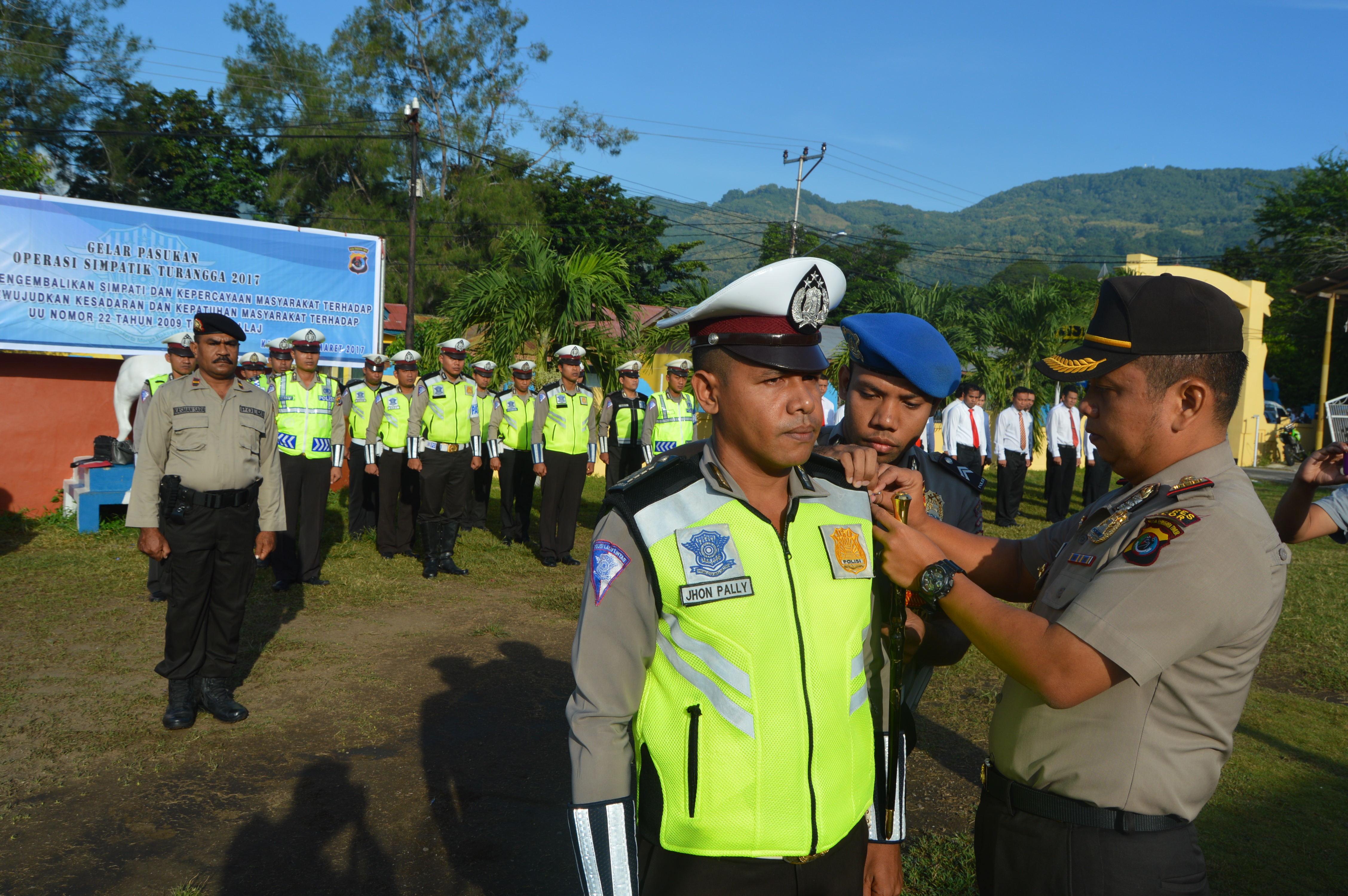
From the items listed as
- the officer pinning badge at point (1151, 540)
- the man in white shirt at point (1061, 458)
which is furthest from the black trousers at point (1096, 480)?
the officer pinning badge at point (1151, 540)

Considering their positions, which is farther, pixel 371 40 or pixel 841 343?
pixel 371 40

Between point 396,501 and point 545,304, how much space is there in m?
4.16

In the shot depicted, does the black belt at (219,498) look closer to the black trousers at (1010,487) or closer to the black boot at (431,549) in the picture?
the black boot at (431,549)

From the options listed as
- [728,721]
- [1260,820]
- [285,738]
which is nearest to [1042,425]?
[1260,820]

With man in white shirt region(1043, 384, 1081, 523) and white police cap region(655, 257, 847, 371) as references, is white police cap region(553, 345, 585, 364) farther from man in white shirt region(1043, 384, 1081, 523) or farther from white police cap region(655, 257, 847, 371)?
white police cap region(655, 257, 847, 371)

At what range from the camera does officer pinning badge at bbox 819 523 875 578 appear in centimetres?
182

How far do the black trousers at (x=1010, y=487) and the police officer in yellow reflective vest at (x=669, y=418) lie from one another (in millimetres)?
4946

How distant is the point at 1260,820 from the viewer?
409 cm

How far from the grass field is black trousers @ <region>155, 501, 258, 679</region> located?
0.38m

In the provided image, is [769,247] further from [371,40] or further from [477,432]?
[477,432]

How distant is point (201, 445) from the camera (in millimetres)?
4996

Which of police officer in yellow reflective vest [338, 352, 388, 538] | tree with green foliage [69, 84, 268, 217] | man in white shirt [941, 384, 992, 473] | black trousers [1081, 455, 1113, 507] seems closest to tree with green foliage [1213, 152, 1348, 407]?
black trousers [1081, 455, 1113, 507]

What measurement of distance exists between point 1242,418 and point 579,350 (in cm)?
2397

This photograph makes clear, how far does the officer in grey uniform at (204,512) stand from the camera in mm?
4887
